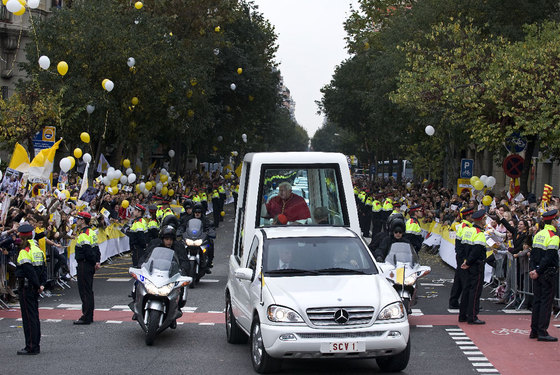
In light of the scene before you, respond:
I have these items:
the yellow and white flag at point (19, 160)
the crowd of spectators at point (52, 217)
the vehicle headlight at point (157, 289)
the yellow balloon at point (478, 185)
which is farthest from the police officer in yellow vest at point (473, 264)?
the yellow balloon at point (478, 185)

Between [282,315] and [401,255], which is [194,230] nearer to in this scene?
[401,255]

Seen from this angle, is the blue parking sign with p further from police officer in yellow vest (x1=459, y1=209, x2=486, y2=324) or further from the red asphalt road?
police officer in yellow vest (x1=459, y1=209, x2=486, y2=324)

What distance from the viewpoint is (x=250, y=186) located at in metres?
13.3

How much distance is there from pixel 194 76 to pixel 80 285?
90.0 feet

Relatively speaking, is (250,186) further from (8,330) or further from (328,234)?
(8,330)

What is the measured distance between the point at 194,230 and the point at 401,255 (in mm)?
6310

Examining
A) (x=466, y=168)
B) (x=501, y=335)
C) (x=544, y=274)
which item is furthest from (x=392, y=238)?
(x=466, y=168)

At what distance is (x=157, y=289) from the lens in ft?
41.0

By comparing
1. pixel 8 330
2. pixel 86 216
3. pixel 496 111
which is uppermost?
pixel 496 111

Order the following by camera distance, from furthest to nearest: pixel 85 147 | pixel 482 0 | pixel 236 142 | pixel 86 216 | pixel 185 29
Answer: pixel 236 142 < pixel 185 29 < pixel 85 147 < pixel 482 0 < pixel 86 216

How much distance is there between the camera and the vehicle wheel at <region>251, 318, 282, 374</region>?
10312 millimetres

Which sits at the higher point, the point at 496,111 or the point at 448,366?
the point at 496,111

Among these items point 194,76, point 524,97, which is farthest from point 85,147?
point 524,97

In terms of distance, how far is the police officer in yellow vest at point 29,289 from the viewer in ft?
39.2
